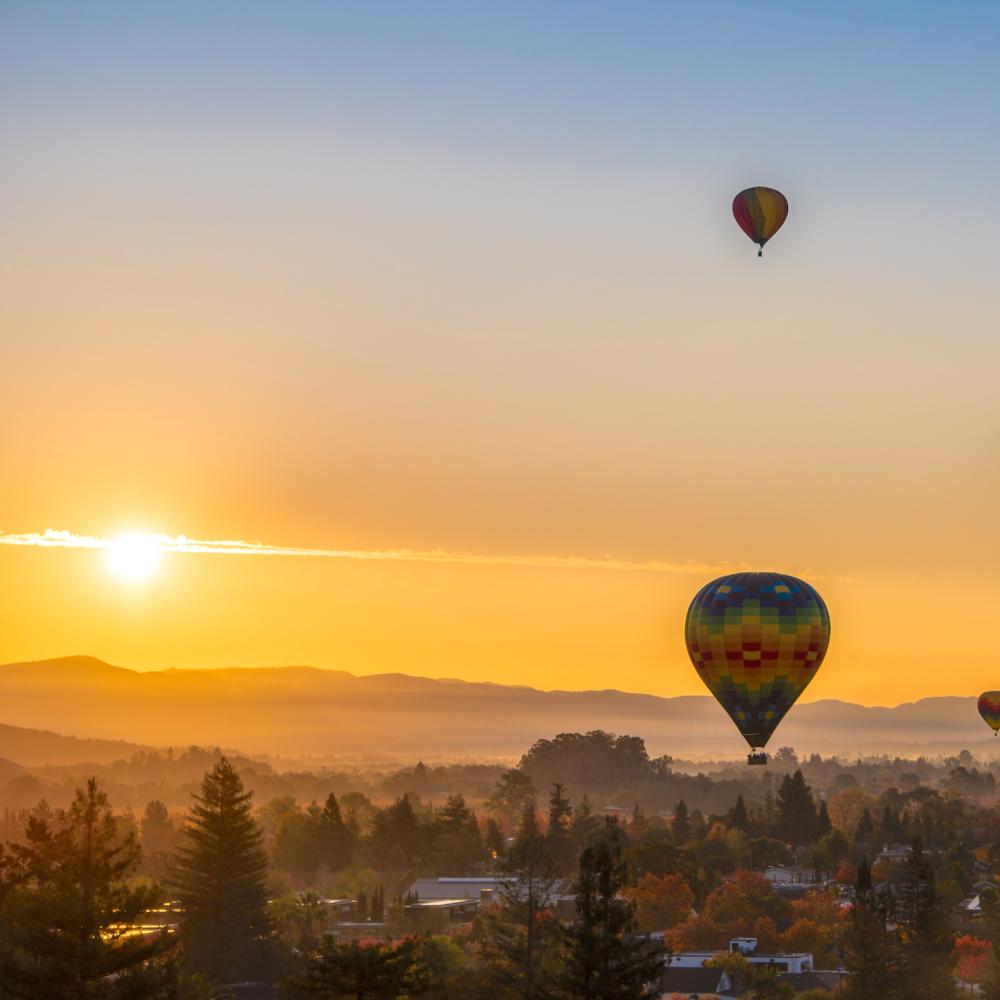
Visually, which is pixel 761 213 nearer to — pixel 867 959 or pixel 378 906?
pixel 867 959

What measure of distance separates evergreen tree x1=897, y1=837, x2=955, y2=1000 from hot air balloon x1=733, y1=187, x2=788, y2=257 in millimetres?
35899

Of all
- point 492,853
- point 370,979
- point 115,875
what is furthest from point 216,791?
point 492,853

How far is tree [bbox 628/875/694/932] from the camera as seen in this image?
12638cm

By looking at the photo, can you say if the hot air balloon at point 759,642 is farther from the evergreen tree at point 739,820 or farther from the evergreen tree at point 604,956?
the evergreen tree at point 739,820

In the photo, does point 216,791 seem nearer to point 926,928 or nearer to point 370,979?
point 926,928

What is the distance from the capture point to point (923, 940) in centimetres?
10044

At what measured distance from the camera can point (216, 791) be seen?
10925 cm

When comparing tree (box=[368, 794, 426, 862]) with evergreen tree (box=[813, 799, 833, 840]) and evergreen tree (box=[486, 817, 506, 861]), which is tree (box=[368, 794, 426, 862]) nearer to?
evergreen tree (box=[486, 817, 506, 861])

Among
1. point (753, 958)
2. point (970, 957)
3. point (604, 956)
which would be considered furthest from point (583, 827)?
point (604, 956)

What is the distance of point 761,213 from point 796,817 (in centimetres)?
9361

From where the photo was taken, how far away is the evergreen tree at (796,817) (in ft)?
588

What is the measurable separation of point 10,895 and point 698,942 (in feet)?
186

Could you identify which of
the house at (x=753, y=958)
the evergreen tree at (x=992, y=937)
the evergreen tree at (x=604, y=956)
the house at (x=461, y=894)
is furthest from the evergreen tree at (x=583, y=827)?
the evergreen tree at (x=604, y=956)

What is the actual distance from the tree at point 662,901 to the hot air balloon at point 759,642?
34.3 meters
